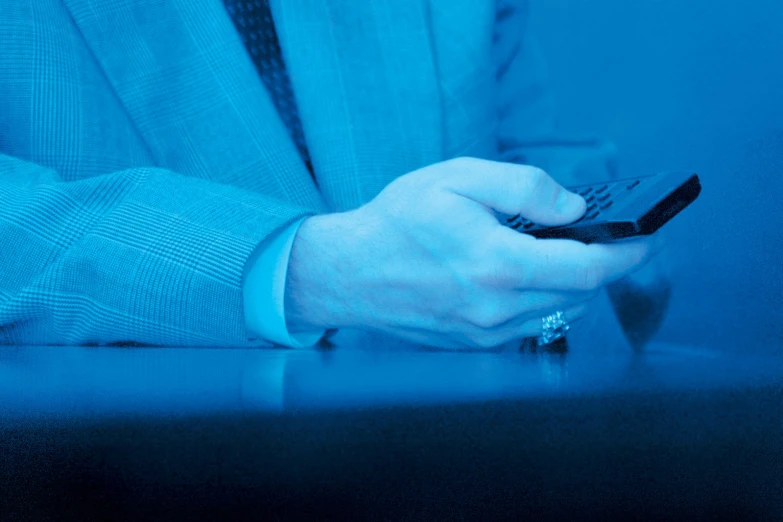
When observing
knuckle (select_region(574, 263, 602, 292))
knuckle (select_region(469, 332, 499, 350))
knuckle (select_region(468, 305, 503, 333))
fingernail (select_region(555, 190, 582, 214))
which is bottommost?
knuckle (select_region(469, 332, 499, 350))

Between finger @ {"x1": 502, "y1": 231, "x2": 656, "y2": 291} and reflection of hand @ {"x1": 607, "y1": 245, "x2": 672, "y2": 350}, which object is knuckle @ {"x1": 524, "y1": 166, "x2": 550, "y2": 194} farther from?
reflection of hand @ {"x1": 607, "y1": 245, "x2": 672, "y2": 350}

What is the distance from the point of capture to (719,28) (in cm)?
57

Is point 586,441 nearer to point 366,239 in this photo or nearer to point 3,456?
point 3,456

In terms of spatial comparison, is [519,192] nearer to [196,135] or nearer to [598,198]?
[598,198]

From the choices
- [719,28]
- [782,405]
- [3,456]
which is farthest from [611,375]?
[719,28]

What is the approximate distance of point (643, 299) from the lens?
1.94ft

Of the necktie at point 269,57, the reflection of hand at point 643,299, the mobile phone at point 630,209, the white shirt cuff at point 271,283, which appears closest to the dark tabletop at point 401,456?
the mobile phone at point 630,209

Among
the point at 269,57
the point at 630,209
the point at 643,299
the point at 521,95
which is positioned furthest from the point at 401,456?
the point at 521,95

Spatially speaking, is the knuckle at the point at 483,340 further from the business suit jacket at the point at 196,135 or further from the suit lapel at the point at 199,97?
the suit lapel at the point at 199,97

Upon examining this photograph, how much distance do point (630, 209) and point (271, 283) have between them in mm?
234

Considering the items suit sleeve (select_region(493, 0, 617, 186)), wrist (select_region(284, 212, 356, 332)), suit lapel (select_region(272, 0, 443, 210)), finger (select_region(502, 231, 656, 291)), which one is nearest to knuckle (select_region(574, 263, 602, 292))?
finger (select_region(502, 231, 656, 291))

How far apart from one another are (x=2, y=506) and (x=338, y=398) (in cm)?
7

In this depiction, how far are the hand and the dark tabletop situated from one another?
21cm

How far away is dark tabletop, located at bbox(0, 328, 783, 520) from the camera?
0.13 meters
